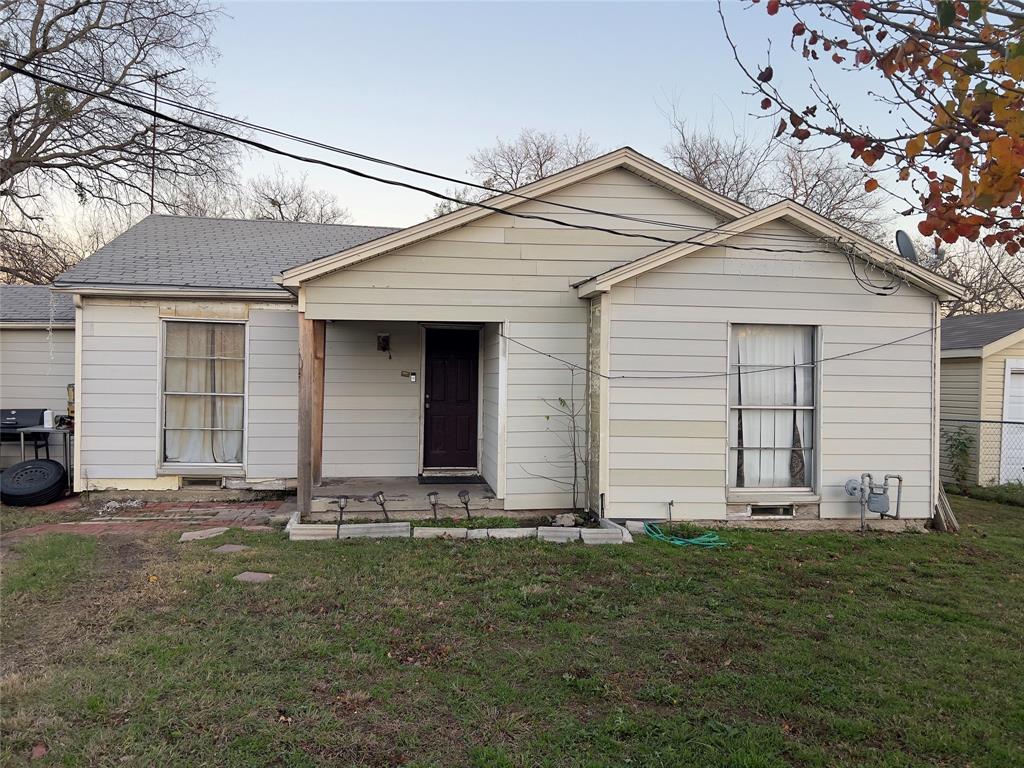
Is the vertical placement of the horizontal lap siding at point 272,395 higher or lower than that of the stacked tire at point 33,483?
higher

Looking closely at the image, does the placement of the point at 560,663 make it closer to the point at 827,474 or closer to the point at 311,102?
the point at 827,474

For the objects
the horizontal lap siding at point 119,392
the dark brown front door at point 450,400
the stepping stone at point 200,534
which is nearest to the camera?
the stepping stone at point 200,534

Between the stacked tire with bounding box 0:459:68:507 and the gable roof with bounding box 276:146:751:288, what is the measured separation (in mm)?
4534

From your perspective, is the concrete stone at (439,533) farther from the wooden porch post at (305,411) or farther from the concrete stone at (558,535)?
the wooden porch post at (305,411)

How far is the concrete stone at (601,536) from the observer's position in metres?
6.88

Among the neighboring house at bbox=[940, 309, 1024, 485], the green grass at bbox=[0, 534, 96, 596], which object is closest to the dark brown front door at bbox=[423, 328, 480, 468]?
the green grass at bbox=[0, 534, 96, 596]

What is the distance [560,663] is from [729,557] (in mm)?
3030

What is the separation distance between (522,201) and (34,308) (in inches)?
325

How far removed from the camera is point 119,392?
9.00 meters

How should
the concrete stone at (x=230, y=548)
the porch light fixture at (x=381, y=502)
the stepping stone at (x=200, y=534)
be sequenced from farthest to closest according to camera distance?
1. the porch light fixture at (x=381, y=502)
2. the stepping stone at (x=200, y=534)
3. the concrete stone at (x=230, y=548)

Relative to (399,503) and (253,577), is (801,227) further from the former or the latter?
(253,577)

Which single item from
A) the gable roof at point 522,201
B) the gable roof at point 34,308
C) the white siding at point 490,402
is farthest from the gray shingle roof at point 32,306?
the white siding at point 490,402

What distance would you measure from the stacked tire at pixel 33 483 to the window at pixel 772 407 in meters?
8.70

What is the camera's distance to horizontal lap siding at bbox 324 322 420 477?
938 centimetres
